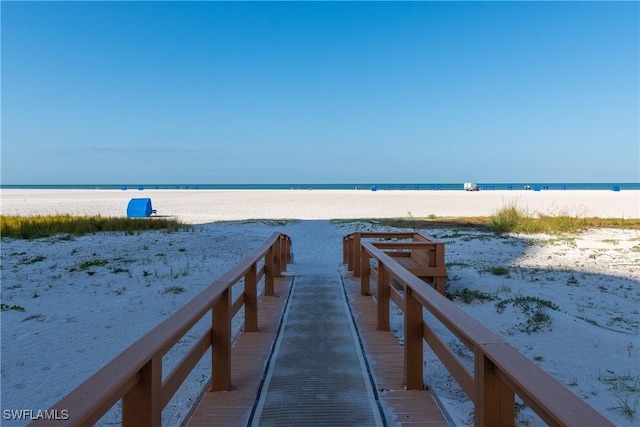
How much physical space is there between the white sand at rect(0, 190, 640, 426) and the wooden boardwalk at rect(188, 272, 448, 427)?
256 millimetres

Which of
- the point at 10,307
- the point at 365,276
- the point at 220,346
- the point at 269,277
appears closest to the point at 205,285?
the point at 269,277

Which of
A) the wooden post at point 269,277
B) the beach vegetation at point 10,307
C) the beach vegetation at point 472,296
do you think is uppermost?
the wooden post at point 269,277

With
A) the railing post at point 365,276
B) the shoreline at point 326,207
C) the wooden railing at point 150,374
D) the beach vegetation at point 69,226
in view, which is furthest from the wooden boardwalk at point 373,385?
the shoreline at point 326,207

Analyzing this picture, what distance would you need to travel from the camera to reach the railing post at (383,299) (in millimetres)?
4648

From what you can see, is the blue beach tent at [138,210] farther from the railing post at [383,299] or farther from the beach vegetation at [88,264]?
the railing post at [383,299]

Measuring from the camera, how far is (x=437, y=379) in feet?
12.6

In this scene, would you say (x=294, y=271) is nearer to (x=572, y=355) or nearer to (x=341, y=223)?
(x=572, y=355)

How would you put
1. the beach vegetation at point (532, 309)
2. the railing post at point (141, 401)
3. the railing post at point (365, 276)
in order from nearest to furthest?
the railing post at point (141, 401)
the beach vegetation at point (532, 309)
the railing post at point (365, 276)

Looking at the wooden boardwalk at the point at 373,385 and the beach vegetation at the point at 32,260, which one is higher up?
the beach vegetation at the point at 32,260

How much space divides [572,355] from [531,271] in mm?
4272

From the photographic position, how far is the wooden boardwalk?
2.81 m

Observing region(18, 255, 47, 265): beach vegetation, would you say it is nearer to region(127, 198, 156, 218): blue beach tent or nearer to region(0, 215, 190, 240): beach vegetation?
region(0, 215, 190, 240): beach vegetation

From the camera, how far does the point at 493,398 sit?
189 cm

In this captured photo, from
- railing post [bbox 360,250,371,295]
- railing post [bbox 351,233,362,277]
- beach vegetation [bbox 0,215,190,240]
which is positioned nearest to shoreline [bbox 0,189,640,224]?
beach vegetation [bbox 0,215,190,240]
